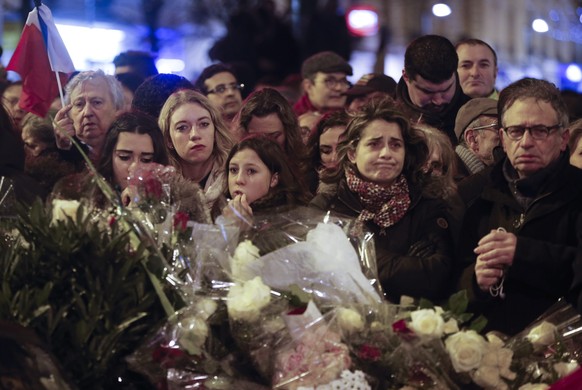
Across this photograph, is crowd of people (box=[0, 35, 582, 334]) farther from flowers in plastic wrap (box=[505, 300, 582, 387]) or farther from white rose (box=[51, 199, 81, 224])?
white rose (box=[51, 199, 81, 224])

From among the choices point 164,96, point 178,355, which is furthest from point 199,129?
point 178,355

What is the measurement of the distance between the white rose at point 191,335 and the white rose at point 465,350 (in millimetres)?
869

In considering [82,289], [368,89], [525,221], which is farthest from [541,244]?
[368,89]

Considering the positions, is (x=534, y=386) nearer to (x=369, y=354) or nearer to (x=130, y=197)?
(x=369, y=354)

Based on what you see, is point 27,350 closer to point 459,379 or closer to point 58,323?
point 58,323

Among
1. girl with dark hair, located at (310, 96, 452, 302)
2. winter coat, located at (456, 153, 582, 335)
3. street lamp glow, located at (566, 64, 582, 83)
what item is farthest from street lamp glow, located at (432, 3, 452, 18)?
winter coat, located at (456, 153, 582, 335)

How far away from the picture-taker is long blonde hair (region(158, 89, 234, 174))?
706cm

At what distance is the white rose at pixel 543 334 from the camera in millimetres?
4871

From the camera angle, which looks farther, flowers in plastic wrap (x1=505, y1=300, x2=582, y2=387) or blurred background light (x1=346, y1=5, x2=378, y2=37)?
blurred background light (x1=346, y1=5, x2=378, y2=37)

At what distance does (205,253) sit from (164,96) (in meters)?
2.82

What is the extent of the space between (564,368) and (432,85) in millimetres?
2845

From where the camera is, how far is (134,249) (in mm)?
4914

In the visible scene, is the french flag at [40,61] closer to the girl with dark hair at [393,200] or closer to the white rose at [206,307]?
the girl with dark hair at [393,200]

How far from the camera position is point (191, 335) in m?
4.59
